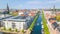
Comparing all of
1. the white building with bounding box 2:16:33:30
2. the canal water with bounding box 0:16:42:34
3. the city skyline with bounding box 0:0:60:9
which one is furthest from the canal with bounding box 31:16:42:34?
the city skyline with bounding box 0:0:60:9

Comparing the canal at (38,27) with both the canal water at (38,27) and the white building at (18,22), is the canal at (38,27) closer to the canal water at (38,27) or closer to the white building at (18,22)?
the canal water at (38,27)

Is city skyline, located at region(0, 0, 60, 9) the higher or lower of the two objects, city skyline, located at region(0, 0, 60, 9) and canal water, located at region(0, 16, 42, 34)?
the higher

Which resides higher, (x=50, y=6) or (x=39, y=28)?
(x=50, y=6)

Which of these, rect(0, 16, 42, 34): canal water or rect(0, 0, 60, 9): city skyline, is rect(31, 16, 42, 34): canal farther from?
rect(0, 0, 60, 9): city skyline

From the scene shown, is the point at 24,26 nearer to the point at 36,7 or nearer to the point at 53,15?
the point at 36,7

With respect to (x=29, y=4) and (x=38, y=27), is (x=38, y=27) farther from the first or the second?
(x=29, y=4)

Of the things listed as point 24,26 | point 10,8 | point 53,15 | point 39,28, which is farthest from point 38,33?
point 10,8

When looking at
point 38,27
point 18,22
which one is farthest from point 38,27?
point 18,22
